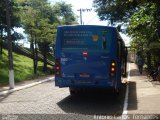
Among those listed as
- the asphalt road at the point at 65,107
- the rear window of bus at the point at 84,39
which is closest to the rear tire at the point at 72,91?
the asphalt road at the point at 65,107

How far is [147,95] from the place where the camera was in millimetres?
17156

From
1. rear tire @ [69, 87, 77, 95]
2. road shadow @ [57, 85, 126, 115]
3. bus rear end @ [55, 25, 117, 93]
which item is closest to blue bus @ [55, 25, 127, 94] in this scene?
bus rear end @ [55, 25, 117, 93]

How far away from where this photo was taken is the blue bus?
50.2ft

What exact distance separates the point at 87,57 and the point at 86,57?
0.04 metres

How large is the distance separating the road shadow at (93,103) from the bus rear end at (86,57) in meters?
0.71

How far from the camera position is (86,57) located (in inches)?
605

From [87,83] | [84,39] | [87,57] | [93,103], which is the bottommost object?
[93,103]

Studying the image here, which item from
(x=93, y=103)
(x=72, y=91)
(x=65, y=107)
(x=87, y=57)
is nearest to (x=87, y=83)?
(x=93, y=103)

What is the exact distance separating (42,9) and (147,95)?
29.4 metres

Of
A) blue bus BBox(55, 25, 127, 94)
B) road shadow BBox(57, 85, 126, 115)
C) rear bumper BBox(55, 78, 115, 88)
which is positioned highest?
blue bus BBox(55, 25, 127, 94)

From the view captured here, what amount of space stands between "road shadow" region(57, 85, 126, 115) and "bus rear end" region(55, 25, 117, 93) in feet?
2.33

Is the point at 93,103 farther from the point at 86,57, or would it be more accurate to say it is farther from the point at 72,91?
the point at 72,91

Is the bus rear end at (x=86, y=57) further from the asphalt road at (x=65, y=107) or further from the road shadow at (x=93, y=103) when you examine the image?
the asphalt road at (x=65, y=107)

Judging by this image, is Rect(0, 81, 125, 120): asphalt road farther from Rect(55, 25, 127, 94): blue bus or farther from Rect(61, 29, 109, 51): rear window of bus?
Rect(61, 29, 109, 51): rear window of bus
